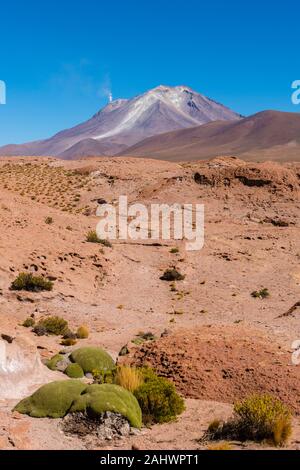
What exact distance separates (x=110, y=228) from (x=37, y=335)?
14.5m

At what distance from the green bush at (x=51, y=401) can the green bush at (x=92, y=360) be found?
2.41 meters

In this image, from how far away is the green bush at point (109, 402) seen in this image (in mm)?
8547

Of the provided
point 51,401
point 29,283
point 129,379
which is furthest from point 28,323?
point 51,401

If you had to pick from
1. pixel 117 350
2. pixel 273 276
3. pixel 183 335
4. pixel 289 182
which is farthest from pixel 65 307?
pixel 289 182

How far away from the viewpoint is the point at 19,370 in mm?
10227

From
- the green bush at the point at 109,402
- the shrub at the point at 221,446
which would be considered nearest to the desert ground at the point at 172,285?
the shrub at the point at 221,446

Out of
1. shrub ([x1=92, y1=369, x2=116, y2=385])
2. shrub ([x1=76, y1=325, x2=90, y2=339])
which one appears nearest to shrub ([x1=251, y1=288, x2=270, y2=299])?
shrub ([x1=76, y1=325, x2=90, y2=339])

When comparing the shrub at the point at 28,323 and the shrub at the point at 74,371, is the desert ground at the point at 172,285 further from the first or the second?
the shrub at the point at 74,371

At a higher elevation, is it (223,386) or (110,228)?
(110,228)

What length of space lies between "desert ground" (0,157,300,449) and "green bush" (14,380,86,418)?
20 cm

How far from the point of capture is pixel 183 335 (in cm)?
1247

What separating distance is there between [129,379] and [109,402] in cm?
133
